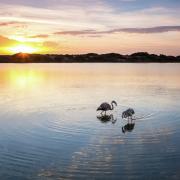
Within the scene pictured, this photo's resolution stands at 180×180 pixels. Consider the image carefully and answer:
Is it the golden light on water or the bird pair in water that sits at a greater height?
the bird pair in water

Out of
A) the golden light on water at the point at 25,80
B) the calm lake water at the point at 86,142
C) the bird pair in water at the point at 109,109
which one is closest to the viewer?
the calm lake water at the point at 86,142

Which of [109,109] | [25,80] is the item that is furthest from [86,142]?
[25,80]

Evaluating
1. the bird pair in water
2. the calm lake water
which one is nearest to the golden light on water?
the calm lake water

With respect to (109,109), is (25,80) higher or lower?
lower

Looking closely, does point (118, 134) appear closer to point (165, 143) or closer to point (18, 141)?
point (165, 143)

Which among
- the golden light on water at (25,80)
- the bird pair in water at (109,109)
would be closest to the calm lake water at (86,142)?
the bird pair in water at (109,109)

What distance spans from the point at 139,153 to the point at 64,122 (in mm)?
6631

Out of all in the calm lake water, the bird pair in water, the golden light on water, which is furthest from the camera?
the golden light on water

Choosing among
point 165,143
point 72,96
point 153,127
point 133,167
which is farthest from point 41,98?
point 133,167

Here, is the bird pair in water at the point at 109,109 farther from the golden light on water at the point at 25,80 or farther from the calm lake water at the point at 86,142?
the golden light on water at the point at 25,80

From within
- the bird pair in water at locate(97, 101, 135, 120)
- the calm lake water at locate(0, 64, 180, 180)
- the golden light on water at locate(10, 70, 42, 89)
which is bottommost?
the golden light on water at locate(10, 70, 42, 89)

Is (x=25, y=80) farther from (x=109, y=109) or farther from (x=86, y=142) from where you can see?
(x=86, y=142)

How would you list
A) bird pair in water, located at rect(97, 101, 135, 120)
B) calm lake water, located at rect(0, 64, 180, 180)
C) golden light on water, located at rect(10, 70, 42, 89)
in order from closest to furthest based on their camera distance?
calm lake water, located at rect(0, 64, 180, 180) < bird pair in water, located at rect(97, 101, 135, 120) < golden light on water, located at rect(10, 70, 42, 89)

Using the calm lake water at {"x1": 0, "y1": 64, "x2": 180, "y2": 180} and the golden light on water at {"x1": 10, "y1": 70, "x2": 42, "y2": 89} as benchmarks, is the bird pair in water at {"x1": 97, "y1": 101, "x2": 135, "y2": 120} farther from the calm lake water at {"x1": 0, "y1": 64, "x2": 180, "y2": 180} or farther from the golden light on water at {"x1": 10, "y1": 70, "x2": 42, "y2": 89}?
the golden light on water at {"x1": 10, "y1": 70, "x2": 42, "y2": 89}
